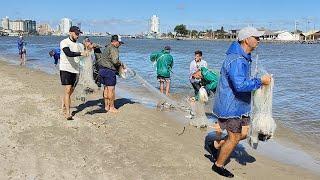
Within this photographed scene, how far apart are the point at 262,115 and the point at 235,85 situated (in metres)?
0.94

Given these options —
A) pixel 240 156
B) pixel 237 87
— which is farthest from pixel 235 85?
pixel 240 156

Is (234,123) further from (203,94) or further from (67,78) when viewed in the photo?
(67,78)

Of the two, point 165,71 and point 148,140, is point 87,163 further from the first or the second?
point 165,71

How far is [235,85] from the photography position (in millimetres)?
6062

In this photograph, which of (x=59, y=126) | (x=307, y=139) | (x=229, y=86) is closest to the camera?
(x=229, y=86)

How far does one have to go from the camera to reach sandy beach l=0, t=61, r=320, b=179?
21.3 ft

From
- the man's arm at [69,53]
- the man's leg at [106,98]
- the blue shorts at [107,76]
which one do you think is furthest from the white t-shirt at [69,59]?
the man's leg at [106,98]

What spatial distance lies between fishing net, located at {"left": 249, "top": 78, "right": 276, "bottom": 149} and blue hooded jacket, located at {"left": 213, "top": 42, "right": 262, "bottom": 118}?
0.37 m

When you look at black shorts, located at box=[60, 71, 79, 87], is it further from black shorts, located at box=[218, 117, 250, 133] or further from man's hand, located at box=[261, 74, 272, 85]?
man's hand, located at box=[261, 74, 272, 85]

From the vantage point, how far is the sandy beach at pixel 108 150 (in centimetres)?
650

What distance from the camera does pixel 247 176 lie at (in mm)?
6781

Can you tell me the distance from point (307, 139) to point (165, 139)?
356 centimetres

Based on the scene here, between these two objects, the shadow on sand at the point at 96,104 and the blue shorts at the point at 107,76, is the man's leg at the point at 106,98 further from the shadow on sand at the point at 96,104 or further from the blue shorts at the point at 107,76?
the blue shorts at the point at 107,76

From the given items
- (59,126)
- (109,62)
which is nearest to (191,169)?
(59,126)
